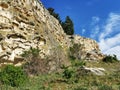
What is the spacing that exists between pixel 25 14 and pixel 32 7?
3.39 m

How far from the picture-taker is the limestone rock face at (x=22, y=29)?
111 ft

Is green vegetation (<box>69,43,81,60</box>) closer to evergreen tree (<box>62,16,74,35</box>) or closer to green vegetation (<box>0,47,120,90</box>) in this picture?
evergreen tree (<box>62,16,74,35</box>)

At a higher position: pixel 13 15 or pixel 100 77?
pixel 13 15

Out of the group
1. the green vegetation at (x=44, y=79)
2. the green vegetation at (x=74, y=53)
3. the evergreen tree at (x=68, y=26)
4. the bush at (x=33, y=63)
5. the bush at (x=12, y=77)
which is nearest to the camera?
the green vegetation at (x=44, y=79)

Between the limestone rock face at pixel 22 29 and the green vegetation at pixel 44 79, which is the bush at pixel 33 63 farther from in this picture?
the limestone rock face at pixel 22 29

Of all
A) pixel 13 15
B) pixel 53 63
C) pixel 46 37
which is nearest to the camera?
pixel 13 15

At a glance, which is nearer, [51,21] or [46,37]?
[46,37]

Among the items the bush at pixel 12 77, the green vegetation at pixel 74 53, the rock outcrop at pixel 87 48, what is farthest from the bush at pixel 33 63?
the rock outcrop at pixel 87 48

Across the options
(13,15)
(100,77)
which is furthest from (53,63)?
(100,77)

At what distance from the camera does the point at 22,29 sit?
3744cm

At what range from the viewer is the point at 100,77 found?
28125 mm

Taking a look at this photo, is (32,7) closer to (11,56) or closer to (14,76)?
(11,56)

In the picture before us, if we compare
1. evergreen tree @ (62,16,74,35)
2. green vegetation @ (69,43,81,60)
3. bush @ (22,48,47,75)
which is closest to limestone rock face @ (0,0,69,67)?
bush @ (22,48,47,75)

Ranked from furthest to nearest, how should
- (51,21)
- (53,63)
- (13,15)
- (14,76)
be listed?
1. (51,21)
2. (53,63)
3. (13,15)
4. (14,76)
